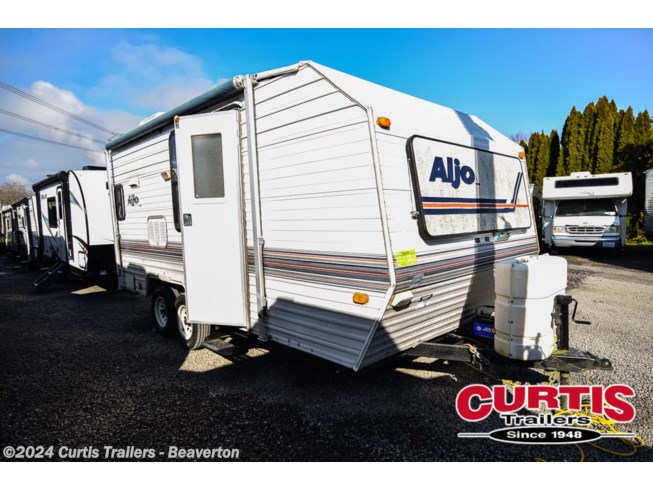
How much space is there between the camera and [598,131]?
59.3 feet

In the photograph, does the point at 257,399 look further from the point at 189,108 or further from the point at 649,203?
the point at 649,203

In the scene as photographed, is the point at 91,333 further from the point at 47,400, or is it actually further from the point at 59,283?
the point at 59,283

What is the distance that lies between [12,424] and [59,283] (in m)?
9.97

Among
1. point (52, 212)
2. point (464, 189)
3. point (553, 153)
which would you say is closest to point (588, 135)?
point (553, 153)

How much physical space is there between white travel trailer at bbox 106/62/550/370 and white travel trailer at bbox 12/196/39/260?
13.3 meters

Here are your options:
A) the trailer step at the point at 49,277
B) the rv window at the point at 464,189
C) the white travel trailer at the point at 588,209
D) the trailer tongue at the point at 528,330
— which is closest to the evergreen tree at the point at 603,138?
the white travel trailer at the point at 588,209

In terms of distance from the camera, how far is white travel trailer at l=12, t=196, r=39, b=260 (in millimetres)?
15180

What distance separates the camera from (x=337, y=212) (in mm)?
3334

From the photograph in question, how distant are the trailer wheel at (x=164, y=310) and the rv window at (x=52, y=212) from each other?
7.42m

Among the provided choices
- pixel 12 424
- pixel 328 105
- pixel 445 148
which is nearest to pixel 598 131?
pixel 445 148

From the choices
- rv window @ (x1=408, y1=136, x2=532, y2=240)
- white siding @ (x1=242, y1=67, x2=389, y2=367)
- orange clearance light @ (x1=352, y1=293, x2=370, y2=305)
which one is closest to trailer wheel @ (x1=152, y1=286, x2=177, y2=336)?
white siding @ (x1=242, y1=67, x2=389, y2=367)

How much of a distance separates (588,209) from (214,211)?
45.1 ft

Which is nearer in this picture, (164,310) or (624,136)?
(164,310)

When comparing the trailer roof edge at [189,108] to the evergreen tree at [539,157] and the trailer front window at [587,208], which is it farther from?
the evergreen tree at [539,157]
